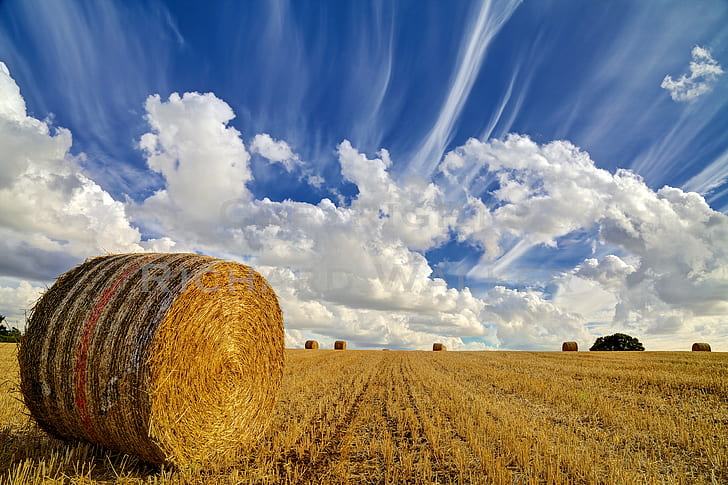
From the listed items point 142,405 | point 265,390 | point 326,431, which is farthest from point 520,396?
point 142,405

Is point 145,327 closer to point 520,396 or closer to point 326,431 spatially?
point 326,431

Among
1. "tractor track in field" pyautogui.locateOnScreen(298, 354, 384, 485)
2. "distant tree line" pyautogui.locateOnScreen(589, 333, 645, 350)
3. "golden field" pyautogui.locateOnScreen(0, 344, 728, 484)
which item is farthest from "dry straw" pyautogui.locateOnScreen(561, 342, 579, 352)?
"tractor track in field" pyautogui.locateOnScreen(298, 354, 384, 485)

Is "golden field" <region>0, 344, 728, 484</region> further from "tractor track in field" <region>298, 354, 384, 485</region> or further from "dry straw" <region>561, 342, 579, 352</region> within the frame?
"dry straw" <region>561, 342, 579, 352</region>

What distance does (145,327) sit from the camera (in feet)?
15.2

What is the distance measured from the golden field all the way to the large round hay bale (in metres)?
0.32

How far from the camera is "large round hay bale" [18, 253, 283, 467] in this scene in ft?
15.0

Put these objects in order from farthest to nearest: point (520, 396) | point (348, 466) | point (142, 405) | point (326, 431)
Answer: point (520, 396) < point (326, 431) < point (348, 466) < point (142, 405)

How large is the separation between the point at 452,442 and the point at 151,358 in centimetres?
386

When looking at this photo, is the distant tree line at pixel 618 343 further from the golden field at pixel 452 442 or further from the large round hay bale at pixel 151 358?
the large round hay bale at pixel 151 358

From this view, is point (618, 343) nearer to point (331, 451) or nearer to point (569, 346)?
point (569, 346)

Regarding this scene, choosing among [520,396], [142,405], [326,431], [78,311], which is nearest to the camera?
[142,405]

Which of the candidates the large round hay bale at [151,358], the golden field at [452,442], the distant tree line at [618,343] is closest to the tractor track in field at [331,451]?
the golden field at [452,442]

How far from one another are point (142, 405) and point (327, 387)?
6.07 meters

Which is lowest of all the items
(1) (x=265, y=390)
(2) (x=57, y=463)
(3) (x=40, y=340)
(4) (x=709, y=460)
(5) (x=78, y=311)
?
(2) (x=57, y=463)
